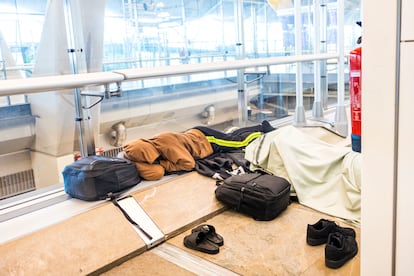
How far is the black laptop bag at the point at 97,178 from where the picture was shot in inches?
91.6

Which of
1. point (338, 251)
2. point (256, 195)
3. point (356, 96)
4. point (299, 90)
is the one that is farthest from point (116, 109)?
point (356, 96)

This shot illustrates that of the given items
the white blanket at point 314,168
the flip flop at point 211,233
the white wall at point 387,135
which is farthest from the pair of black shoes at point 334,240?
the white wall at point 387,135

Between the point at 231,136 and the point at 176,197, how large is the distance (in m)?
1.00

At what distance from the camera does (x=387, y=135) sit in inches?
29.0

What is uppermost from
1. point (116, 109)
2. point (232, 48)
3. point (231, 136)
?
point (232, 48)

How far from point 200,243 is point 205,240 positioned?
0.03 metres

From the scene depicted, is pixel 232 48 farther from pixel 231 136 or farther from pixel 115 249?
pixel 115 249

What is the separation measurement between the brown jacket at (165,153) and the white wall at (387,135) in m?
2.00

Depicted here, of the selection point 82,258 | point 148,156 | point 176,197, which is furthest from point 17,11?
point 82,258

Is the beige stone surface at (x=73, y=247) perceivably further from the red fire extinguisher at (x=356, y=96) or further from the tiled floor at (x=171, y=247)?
the red fire extinguisher at (x=356, y=96)

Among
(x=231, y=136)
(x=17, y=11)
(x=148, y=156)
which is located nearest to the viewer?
(x=148, y=156)

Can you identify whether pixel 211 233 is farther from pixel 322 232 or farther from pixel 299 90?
pixel 299 90

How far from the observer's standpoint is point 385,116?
735 millimetres

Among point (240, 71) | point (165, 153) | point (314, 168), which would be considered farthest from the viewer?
point (240, 71)
